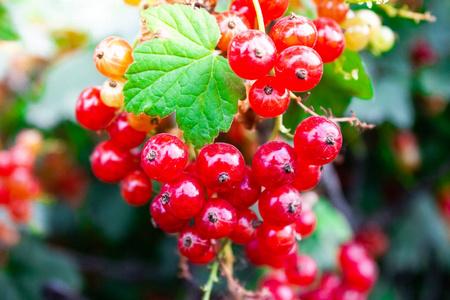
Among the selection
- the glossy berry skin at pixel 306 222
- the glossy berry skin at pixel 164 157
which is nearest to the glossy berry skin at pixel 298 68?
the glossy berry skin at pixel 164 157

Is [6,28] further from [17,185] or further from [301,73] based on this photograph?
[301,73]

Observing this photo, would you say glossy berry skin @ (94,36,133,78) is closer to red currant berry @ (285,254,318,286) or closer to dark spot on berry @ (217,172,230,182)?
dark spot on berry @ (217,172,230,182)

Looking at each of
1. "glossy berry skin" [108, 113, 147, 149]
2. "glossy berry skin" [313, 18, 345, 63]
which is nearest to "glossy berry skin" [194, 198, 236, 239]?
"glossy berry skin" [108, 113, 147, 149]

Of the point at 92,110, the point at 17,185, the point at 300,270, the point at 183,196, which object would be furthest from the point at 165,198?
the point at 17,185

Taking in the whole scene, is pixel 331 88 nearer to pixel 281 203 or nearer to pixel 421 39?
pixel 281 203

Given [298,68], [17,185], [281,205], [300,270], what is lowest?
[17,185]
